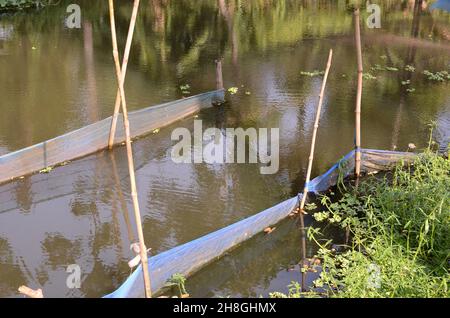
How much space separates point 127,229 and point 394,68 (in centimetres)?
815

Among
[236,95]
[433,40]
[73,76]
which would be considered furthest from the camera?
[433,40]

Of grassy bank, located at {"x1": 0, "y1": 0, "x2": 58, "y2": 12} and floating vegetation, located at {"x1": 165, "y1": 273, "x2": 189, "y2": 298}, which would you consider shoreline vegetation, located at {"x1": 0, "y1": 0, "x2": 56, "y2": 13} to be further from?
floating vegetation, located at {"x1": 165, "y1": 273, "x2": 189, "y2": 298}

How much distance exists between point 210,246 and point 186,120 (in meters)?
3.81

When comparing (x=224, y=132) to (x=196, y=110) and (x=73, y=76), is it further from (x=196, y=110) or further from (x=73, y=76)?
(x=73, y=76)

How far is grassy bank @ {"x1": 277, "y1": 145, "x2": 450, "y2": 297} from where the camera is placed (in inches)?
154

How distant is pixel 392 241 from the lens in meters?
4.68

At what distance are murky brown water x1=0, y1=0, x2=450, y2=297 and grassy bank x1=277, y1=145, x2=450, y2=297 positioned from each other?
17.6 inches

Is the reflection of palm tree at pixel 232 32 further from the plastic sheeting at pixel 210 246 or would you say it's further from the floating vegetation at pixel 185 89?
the plastic sheeting at pixel 210 246

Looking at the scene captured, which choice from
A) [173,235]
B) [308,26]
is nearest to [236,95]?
[173,235]

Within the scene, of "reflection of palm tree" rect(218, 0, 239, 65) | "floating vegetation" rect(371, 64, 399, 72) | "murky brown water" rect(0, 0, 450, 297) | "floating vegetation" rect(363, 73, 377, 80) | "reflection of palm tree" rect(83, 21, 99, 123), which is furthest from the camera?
"reflection of palm tree" rect(218, 0, 239, 65)

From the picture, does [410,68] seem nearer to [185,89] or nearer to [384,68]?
[384,68]

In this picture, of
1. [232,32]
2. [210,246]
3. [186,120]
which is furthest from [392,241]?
[232,32]

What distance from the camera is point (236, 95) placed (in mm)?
9391

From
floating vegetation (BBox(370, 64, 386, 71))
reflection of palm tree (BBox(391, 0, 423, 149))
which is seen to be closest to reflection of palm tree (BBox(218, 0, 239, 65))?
floating vegetation (BBox(370, 64, 386, 71))
